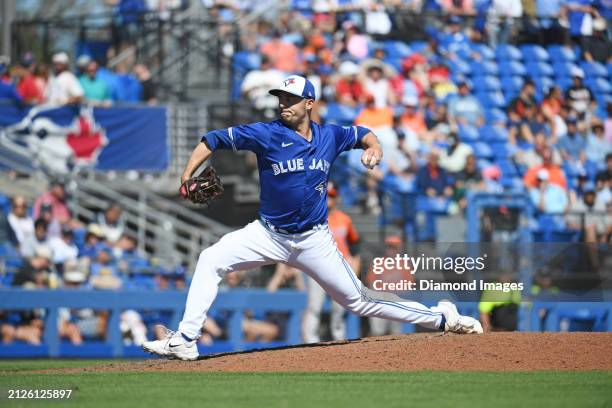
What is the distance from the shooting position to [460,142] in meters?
19.6

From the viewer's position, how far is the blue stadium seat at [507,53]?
22.8 metres

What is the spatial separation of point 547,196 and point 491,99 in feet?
10.8

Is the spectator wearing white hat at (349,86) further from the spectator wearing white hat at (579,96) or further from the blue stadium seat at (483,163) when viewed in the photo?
the spectator wearing white hat at (579,96)

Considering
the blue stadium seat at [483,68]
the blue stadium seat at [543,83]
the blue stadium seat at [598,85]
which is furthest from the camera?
the blue stadium seat at [598,85]

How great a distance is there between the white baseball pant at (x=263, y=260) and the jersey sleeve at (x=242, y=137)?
630 mm

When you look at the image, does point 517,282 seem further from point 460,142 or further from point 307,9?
point 307,9

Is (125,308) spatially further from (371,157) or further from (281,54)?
(371,157)

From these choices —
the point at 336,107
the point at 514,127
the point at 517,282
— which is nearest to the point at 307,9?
the point at 336,107

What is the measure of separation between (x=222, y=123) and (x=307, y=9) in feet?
12.8

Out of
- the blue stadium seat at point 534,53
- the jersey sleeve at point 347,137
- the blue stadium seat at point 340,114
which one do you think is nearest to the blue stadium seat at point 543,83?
the blue stadium seat at point 534,53

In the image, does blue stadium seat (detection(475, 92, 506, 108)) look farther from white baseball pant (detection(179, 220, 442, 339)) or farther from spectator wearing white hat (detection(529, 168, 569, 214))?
white baseball pant (detection(179, 220, 442, 339))

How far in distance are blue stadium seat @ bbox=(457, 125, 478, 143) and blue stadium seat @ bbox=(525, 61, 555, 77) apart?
278 centimetres

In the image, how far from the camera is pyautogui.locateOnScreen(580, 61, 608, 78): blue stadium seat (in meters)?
23.3

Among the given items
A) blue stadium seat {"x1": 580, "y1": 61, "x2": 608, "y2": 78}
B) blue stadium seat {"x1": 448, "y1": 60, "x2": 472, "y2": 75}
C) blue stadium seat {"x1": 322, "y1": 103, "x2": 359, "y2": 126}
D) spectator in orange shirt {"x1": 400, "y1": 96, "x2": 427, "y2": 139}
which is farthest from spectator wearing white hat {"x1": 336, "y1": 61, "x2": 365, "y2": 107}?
blue stadium seat {"x1": 580, "y1": 61, "x2": 608, "y2": 78}
